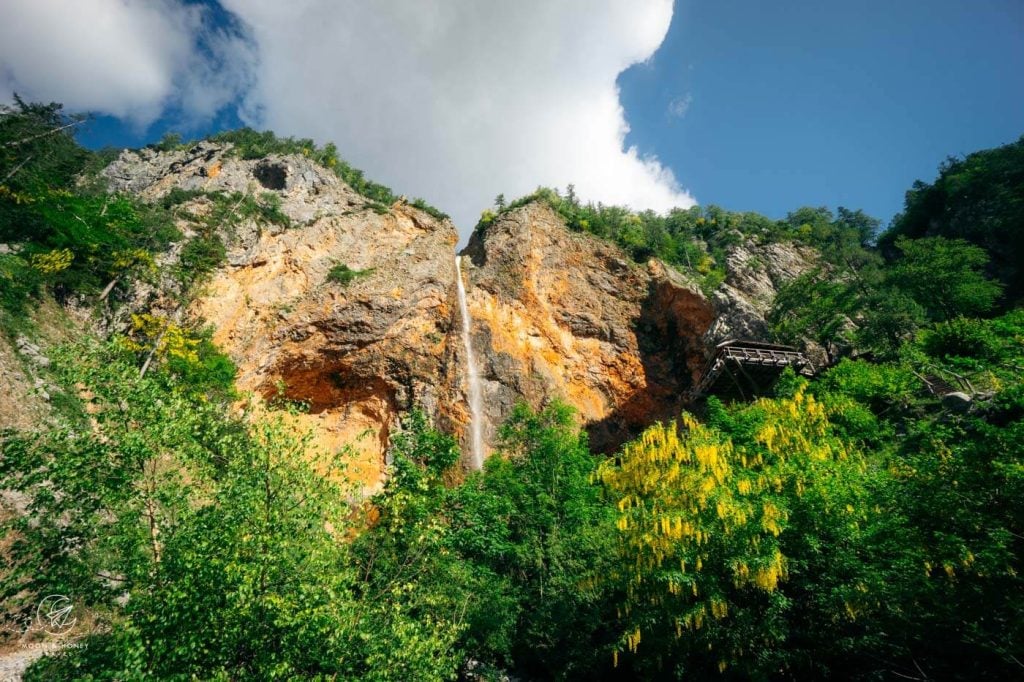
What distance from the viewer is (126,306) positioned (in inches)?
969

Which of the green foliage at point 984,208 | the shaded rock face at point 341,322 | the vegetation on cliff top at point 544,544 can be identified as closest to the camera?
the vegetation on cliff top at point 544,544

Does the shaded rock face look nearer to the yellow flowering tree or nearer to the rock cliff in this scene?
the rock cliff

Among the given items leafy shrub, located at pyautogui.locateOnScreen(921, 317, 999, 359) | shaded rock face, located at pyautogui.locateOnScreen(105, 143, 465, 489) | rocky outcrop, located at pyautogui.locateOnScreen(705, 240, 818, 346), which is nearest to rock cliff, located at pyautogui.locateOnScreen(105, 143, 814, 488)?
shaded rock face, located at pyautogui.locateOnScreen(105, 143, 465, 489)

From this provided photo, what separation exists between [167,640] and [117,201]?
27.9 meters

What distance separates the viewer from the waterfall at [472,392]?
2669cm

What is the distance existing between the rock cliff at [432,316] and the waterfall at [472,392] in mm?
376

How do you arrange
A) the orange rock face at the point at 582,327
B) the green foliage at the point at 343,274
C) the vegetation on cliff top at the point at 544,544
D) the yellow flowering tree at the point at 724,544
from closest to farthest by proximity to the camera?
1. the vegetation on cliff top at the point at 544,544
2. the yellow flowering tree at the point at 724,544
3. the green foliage at the point at 343,274
4. the orange rock face at the point at 582,327

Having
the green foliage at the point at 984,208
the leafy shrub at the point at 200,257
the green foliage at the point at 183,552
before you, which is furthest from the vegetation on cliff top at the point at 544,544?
the green foliage at the point at 984,208

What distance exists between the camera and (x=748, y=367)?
26000mm

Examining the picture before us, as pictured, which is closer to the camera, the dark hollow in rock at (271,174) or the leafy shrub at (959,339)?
the leafy shrub at (959,339)

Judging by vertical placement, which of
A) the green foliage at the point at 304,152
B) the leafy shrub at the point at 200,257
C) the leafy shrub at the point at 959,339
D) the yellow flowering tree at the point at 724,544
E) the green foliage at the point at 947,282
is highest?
the green foliage at the point at 304,152

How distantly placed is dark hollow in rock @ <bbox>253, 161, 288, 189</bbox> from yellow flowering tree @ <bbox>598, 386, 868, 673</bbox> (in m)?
37.6

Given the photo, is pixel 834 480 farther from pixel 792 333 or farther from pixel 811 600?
pixel 792 333

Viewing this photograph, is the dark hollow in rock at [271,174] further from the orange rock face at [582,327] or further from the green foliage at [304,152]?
the orange rock face at [582,327]
